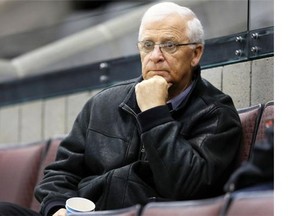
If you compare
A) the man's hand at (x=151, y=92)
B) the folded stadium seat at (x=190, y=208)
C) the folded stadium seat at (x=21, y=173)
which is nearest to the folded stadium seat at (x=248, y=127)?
the man's hand at (x=151, y=92)

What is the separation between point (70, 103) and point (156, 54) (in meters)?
1.50

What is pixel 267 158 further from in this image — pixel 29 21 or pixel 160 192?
pixel 29 21

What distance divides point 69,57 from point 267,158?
3034mm

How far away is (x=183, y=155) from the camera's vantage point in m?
2.96

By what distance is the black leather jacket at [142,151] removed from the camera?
297cm

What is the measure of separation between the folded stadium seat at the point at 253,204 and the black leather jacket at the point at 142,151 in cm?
72

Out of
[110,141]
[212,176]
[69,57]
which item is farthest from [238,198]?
[69,57]

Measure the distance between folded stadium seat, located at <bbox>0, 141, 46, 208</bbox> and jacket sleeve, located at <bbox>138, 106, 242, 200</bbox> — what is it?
120 cm

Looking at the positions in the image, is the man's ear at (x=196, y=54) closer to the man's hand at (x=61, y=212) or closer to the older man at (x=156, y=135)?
the older man at (x=156, y=135)

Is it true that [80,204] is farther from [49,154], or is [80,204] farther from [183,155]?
[49,154]

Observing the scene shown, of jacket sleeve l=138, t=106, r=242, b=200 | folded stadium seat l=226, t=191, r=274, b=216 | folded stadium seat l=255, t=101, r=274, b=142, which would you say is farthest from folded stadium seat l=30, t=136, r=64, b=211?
folded stadium seat l=226, t=191, r=274, b=216

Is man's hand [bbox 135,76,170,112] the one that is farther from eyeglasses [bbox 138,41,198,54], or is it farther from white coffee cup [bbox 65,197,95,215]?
white coffee cup [bbox 65,197,95,215]

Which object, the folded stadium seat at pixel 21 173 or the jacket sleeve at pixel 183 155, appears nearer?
the jacket sleeve at pixel 183 155

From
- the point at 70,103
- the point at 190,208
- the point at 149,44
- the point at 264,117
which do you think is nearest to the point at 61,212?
the point at 149,44
